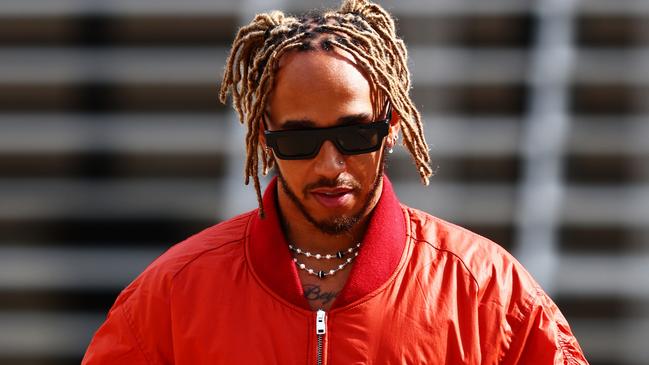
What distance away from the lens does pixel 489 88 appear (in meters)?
5.59

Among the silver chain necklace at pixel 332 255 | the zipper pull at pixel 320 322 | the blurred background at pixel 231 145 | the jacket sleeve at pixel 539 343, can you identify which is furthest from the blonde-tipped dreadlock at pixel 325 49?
the blurred background at pixel 231 145

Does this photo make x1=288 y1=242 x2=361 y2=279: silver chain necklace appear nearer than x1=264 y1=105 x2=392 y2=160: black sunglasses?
No

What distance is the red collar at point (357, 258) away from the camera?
2.42m

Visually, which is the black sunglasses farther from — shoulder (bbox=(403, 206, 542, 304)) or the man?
shoulder (bbox=(403, 206, 542, 304))

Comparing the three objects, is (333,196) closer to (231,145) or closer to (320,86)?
(320,86)

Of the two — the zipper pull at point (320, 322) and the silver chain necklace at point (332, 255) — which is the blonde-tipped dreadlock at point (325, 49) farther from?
the zipper pull at point (320, 322)

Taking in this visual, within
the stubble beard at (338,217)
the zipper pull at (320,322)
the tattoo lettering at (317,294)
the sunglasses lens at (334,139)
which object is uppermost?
the sunglasses lens at (334,139)

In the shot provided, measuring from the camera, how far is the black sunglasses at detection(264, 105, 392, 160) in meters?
2.37

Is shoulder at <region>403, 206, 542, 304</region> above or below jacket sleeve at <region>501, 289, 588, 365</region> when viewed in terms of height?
above

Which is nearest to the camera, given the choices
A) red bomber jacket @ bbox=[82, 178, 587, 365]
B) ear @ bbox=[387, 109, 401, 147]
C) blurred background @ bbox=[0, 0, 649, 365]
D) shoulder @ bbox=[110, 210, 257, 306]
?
red bomber jacket @ bbox=[82, 178, 587, 365]

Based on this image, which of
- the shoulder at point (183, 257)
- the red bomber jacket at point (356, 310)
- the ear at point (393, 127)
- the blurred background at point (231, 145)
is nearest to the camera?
the red bomber jacket at point (356, 310)

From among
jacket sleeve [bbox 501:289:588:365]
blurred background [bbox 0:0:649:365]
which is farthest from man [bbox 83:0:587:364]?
blurred background [bbox 0:0:649:365]

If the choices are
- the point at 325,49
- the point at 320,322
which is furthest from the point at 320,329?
the point at 325,49

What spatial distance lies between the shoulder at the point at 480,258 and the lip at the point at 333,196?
0.19 m
